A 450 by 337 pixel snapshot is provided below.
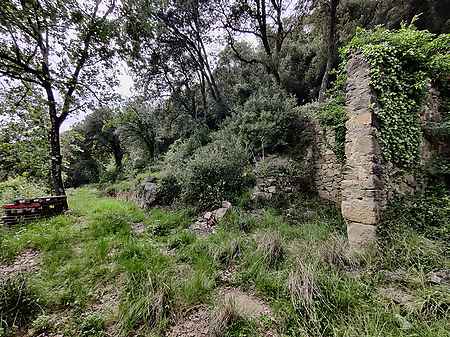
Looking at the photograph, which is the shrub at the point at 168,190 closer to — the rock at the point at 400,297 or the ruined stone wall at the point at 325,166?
the ruined stone wall at the point at 325,166

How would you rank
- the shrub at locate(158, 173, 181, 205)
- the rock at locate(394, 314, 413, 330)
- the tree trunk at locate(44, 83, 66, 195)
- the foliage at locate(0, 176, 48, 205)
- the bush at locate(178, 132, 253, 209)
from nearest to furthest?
the rock at locate(394, 314, 413, 330) < the bush at locate(178, 132, 253, 209) < the foliage at locate(0, 176, 48, 205) < the tree trunk at locate(44, 83, 66, 195) < the shrub at locate(158, 173, 181, 205)

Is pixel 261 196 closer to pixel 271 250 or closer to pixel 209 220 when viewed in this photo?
pixel 209 220

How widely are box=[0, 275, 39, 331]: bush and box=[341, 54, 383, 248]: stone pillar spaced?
4421 millimetres

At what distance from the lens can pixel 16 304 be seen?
2.29 meters

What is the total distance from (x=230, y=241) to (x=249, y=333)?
5.39ft

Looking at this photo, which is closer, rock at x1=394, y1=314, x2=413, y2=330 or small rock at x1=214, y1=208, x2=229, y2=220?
rock at x1=394, y1=314, x2=413, y2=330

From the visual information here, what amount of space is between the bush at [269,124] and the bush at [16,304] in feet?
19.0

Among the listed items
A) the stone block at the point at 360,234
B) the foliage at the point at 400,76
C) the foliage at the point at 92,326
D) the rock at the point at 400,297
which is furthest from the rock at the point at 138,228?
the foliage at the point at 400,76

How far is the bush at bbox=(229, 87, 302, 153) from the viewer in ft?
21.1

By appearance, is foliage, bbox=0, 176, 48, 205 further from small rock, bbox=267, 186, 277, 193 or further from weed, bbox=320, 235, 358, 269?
weed, bbox=320, 235, 358, 269

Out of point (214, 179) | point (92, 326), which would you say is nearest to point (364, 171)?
point (214, 179)

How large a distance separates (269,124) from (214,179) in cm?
246

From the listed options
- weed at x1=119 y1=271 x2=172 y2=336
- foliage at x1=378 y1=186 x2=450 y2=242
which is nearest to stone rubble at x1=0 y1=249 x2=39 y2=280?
weed at x1=119 y1=271 x2=172 y2=336

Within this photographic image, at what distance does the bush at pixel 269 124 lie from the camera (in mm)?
6430
